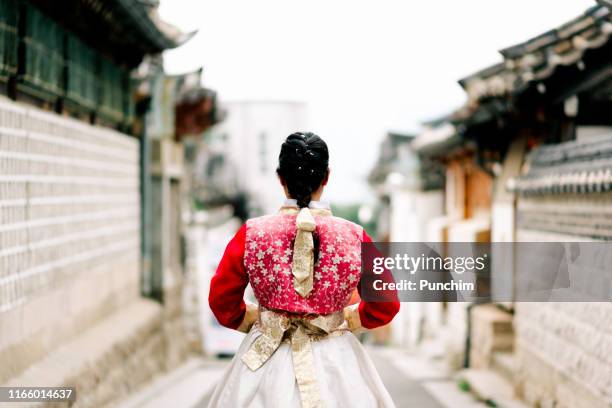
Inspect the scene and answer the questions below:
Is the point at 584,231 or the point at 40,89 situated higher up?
the point at 40,89

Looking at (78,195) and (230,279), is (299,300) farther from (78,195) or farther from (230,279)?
(78,195)

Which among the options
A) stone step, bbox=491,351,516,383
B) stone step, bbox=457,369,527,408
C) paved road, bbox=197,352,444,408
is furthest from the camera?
paved road, bbox=197,352,444,408

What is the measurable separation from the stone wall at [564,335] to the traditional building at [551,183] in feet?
0.04

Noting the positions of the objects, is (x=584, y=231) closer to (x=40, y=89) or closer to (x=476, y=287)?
(x=476, y=287)

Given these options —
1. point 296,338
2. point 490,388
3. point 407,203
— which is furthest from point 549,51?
point 407,203

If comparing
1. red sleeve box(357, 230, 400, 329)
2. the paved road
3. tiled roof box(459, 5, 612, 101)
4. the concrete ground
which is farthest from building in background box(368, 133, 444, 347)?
red sleeve box(357, 230, 400, 329)

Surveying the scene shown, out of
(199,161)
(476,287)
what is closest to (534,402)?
(476,287)

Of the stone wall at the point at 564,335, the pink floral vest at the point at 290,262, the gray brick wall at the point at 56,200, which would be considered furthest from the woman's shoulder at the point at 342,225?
the stone wall at the point at 564,335

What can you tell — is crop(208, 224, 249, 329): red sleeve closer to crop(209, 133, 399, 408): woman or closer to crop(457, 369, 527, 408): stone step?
crop(209, 133, 399, 408): woman

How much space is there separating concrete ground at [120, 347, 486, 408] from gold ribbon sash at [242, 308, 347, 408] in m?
7.29

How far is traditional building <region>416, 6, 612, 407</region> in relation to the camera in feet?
27.5

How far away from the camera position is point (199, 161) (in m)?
39.2

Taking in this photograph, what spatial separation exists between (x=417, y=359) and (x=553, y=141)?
9.96 metres

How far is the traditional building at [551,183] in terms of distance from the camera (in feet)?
27.5
